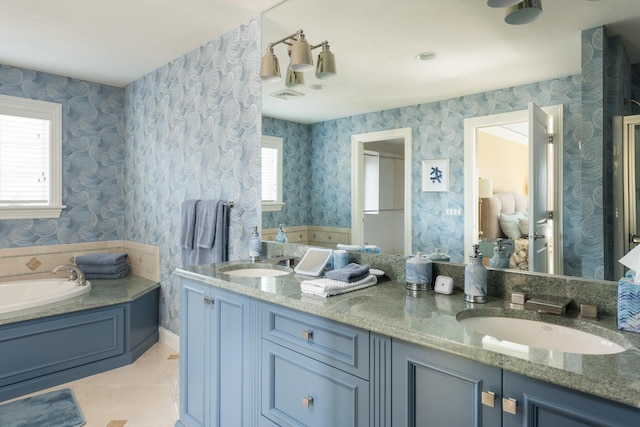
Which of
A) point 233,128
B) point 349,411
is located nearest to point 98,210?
point 233,128

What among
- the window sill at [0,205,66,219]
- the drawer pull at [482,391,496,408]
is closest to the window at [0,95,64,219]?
the window sill at [0,205,66,219]

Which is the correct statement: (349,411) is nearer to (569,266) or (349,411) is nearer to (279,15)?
(569,266)

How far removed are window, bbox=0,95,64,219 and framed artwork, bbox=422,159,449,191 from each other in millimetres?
3519

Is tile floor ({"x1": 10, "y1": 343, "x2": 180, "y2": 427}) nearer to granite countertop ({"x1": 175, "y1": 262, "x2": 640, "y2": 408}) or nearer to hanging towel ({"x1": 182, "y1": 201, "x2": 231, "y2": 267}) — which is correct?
hanging towel ({"x1": 182, "y1": 201, "x2": 231, "y2": 267})

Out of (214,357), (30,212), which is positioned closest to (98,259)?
(30,212)

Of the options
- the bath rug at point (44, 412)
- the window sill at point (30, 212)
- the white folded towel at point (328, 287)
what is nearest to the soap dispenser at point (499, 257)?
the white folded towel at point (328, 287)

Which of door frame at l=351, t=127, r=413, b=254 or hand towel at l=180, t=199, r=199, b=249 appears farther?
hand towel at l=180, t=199, r=199, b=249

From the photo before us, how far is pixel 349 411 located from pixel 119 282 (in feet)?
10.0

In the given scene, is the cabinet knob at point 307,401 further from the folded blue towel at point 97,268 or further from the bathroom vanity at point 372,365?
the folded blue towel at point 97,268

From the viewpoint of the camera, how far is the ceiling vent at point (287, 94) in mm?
2351

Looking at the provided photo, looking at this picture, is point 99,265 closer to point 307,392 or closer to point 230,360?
point 230,360

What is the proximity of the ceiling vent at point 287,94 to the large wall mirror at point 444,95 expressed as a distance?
0.5 inches

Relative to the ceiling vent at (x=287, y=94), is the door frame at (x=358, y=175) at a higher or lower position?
lower

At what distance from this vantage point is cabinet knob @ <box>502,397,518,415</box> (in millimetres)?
982
